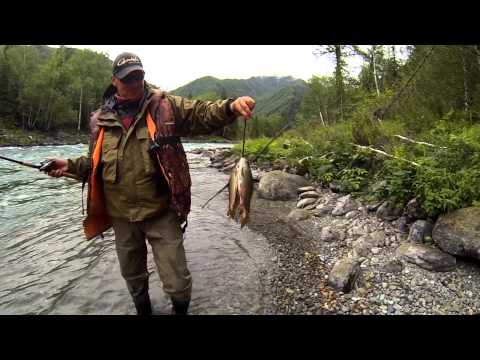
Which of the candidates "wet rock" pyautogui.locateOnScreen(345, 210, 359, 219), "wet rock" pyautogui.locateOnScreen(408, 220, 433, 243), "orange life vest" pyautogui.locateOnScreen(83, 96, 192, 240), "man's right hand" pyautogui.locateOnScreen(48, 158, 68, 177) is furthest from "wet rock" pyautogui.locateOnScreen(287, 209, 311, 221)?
"man's right hand" pyautogui.locateOnScreen(48, 158, 68, 177)

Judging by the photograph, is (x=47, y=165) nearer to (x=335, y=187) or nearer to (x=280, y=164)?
(x=335, y=187)

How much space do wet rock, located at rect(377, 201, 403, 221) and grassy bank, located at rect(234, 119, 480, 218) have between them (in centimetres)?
14

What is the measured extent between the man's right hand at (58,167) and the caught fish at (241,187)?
2014mm

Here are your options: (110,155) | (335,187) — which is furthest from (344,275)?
(335,187)

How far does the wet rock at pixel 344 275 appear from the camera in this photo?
15.8 ft

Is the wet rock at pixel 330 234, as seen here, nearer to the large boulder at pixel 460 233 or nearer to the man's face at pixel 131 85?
the large boulder at pixel 460 233

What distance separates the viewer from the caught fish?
355cm

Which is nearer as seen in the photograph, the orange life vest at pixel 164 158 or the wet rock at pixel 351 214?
the orange life vest at pixel 164 158

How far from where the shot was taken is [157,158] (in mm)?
3654

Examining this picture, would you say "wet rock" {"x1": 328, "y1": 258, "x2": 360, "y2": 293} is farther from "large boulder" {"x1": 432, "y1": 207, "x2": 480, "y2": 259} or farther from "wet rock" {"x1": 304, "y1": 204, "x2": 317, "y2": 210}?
"wet rock" {"x1": 304, "y1": 204, "x2": 317, "y2": 210}

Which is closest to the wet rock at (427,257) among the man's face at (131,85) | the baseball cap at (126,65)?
the man's face at (131,85)

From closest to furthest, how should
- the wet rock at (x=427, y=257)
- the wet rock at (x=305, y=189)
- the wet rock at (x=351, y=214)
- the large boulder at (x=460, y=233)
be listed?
the large boulder at (x=460, y=233), the wet rock at (x=427, y=257), the wet rock at (x=351, y=214), the wet rock at (x=305, y=189)

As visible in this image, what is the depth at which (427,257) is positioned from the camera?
16.2 ft
